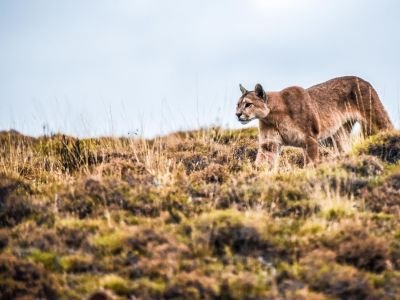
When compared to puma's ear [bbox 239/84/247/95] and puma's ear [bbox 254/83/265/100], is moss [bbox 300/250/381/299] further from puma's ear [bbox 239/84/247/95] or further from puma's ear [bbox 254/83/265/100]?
puma's ear [bbox 239/84/247/95]

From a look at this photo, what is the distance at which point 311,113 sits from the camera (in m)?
18.1

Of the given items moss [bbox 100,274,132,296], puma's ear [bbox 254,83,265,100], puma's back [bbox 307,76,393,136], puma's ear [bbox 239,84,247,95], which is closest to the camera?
moss [bbox 100,274,132,296]

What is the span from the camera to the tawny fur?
17.8 metres

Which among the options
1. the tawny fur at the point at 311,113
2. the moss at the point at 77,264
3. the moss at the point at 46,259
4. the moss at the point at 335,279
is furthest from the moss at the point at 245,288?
the tawny fur at the point at 311,113

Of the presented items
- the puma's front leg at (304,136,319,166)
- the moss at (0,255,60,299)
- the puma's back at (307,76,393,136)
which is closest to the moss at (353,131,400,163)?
the puma's front leg at (304,136,319,166)

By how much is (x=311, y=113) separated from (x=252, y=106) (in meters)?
1.43

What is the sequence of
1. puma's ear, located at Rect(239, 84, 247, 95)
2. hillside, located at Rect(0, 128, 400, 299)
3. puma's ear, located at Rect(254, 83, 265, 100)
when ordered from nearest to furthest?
hillside, located at Rect(0, 128, 400, 299), puma's ear, located at Rect(254, 83, 265, 100), puma's ear, located at Rect(239, 84, 247, 95)

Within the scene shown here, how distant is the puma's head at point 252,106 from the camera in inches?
693

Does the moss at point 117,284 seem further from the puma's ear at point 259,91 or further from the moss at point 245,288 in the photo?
the puma's ear at point 259,91

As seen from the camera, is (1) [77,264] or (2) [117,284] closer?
(2) [117,284]

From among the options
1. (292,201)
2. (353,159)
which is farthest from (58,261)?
(353,159)

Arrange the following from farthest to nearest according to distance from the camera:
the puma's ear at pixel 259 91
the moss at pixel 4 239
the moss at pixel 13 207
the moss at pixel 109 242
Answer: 1. the puma's ear at pixel 259 91
2. the moss at pixel 13 207
3. the moss at pixel 4 239
4. the moss at pixel 109 242

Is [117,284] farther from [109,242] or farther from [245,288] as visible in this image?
[245,288]

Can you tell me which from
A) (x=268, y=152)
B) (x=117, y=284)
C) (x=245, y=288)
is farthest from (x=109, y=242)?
(x=268, y=152)
